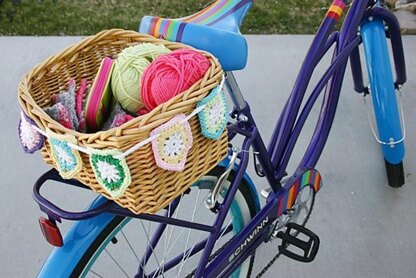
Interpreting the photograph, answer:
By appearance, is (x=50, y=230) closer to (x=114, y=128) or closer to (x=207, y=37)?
(x=114, y=128)

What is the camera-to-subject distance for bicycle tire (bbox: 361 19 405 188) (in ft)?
5.12

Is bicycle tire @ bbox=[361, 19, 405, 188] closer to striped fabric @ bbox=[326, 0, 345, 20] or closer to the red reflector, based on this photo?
striped fabric @ bbox=[326, 0, 345, 20]

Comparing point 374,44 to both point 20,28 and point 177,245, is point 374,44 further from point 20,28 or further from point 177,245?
point 20,28

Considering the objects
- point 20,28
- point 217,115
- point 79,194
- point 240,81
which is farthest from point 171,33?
point 20,28

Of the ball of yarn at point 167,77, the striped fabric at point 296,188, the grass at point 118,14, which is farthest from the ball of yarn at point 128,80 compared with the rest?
the grass at point 118,14

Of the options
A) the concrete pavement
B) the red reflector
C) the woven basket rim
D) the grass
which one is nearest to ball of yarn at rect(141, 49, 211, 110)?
the woven basket rim

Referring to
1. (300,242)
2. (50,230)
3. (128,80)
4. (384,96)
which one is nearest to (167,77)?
(128,80)

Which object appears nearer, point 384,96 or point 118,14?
point 384,96

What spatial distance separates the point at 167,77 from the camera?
86 cm

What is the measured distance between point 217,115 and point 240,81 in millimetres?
1246

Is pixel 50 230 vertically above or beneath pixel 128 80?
beneath

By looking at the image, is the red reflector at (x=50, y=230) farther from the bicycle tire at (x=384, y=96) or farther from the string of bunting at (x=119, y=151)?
the bicycle tire at (x=384, y=96)

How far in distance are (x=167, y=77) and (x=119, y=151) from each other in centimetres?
14

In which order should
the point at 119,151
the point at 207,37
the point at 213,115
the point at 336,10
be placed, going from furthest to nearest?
the point at 336,10 → the point at 207,37 → the point at 213,115 → the point at 119,151
